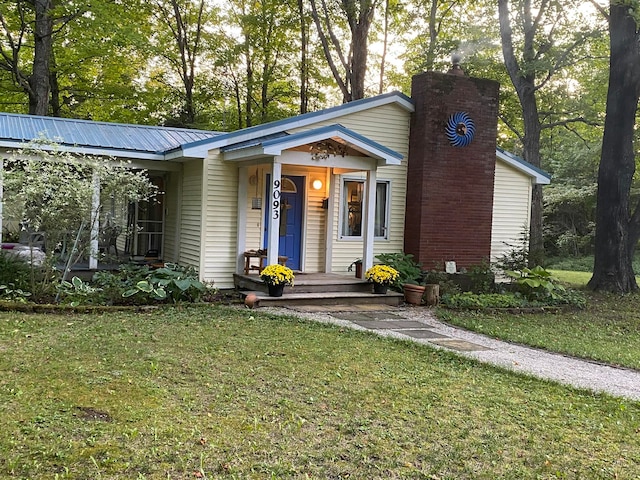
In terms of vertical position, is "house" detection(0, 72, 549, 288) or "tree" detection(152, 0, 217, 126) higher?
"tree" detection(152, 0, 217, 126)

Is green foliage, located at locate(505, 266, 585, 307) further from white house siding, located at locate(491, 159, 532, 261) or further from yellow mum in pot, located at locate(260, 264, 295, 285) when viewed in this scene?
yellow mum in pot, located at locate(260, 264, 295, 285)

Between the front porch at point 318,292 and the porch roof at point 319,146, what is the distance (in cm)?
220

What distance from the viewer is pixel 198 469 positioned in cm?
346

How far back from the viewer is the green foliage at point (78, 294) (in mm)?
8859

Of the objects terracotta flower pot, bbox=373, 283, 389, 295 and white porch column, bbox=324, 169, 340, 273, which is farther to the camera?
white porch column, bbox=324, 169, 340, 273

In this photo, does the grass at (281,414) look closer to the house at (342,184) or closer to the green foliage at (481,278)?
the house at (342,184)

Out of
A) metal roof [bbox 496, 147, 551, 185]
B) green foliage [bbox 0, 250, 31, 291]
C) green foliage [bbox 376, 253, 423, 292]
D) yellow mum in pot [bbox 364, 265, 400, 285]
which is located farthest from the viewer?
metal roof [bbox 496, 147, 551, 185]

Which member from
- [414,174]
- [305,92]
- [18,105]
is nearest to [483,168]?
[414,174]

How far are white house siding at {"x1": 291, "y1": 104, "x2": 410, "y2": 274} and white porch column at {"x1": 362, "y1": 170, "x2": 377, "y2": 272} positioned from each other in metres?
1.07

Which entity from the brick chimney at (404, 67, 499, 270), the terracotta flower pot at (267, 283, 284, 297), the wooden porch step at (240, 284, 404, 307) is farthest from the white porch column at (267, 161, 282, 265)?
the brick chimney at (404, 67, 499, 270)

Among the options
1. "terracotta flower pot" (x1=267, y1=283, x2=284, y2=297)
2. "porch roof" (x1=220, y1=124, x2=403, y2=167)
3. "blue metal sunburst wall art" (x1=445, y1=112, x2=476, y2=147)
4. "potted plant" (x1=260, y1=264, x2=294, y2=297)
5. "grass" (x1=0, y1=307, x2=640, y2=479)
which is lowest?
"grass" (x1=0, y1=307, x2=640, y2=479)

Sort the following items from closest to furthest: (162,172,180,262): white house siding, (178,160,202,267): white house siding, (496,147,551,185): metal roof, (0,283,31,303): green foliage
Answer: (0,283,31,303): green foliage < (178,160,202,267): white house siding < (162,172,180,262): white house siding < (496,147,551,185): metal roof

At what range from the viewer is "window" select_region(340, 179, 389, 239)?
12383 mm

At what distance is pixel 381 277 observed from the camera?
10.7 meters
